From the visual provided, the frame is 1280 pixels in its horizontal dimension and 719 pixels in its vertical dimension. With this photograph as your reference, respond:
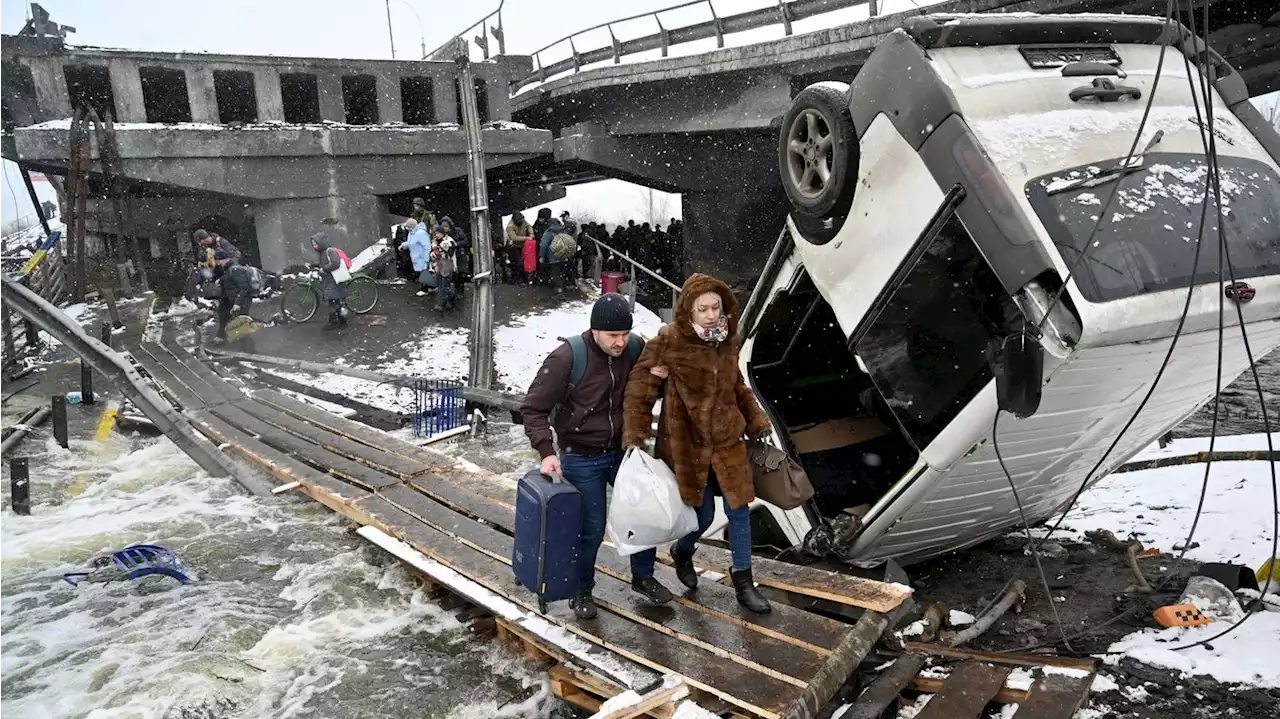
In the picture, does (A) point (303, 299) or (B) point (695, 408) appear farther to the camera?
(A) point (303, 299)

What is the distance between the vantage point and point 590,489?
4.05 meters

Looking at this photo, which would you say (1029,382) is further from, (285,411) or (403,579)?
(285,411)

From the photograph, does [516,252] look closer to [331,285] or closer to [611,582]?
[331,285]

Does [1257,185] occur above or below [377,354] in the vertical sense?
above

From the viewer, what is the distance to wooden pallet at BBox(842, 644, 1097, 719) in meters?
3.39

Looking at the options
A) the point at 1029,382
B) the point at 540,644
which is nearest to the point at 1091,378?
the point at 1029,382

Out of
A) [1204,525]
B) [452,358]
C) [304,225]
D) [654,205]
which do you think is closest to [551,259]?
[452,358]

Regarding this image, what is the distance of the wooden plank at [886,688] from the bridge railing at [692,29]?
45.6ft

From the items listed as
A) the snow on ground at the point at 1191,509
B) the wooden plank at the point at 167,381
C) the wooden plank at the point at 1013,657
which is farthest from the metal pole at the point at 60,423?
the snow on ground at the point at 1191,509

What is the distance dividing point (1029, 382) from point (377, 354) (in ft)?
38.6

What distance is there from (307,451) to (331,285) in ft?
24.4

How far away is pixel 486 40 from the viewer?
84.6 feet

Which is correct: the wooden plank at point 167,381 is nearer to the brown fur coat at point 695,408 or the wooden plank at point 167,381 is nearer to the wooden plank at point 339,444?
the wooden plank at point 339,444

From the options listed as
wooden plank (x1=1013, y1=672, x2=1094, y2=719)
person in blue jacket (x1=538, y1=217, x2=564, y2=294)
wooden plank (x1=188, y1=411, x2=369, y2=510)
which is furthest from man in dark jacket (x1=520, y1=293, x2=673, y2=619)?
person in blue jacket (x1=538, y1=217, x2=564, y2=294)
